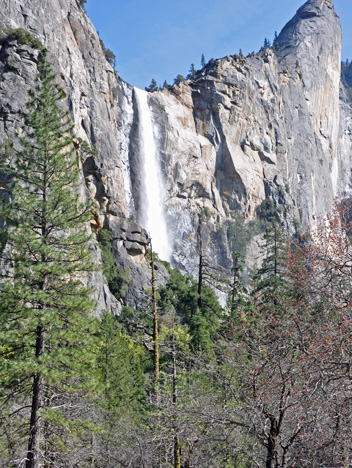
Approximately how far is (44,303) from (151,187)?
49.3 meters

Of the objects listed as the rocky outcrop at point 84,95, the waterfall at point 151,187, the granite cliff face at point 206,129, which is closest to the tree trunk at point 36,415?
the granite cliff face at point 206,129

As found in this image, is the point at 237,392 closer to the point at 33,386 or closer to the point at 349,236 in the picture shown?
the point at 349,236

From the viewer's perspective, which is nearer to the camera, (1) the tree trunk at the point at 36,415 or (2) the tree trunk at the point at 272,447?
(2) the tree trunk at the point at 272,447

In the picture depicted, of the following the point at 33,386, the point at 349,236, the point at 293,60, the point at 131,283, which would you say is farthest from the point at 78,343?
the point at 293,60

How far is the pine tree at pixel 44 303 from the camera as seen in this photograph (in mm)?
10117

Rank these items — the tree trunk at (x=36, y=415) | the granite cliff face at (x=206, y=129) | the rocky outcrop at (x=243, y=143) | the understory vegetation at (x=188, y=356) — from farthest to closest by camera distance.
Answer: the rocky outcrop at (x=243, y=143) → the granite cliff face at (x=206, y=129) → the tree trunk at (x=36, y=415) → the understory vegetation at (x=188, y=356)

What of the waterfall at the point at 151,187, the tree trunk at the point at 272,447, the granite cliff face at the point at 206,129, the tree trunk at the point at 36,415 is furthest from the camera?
the waterfall at the point at 151,187

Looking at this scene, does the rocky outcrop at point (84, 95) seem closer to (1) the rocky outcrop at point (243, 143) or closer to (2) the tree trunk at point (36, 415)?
(1) the rocky outcrop at point (243, 143)

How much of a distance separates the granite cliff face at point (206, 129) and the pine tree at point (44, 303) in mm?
18125

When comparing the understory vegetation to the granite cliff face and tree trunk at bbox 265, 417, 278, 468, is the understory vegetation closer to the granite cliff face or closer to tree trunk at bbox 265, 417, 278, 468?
tree trunk at bbox 265, 417, 278, 468

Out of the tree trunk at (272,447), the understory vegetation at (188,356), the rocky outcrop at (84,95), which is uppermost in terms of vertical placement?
the rocky outcrop at (84,95)

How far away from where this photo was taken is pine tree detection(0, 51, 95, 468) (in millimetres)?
10117

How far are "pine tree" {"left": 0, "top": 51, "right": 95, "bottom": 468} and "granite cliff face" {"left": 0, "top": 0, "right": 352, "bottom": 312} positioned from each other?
714 inches

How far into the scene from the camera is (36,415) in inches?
395
